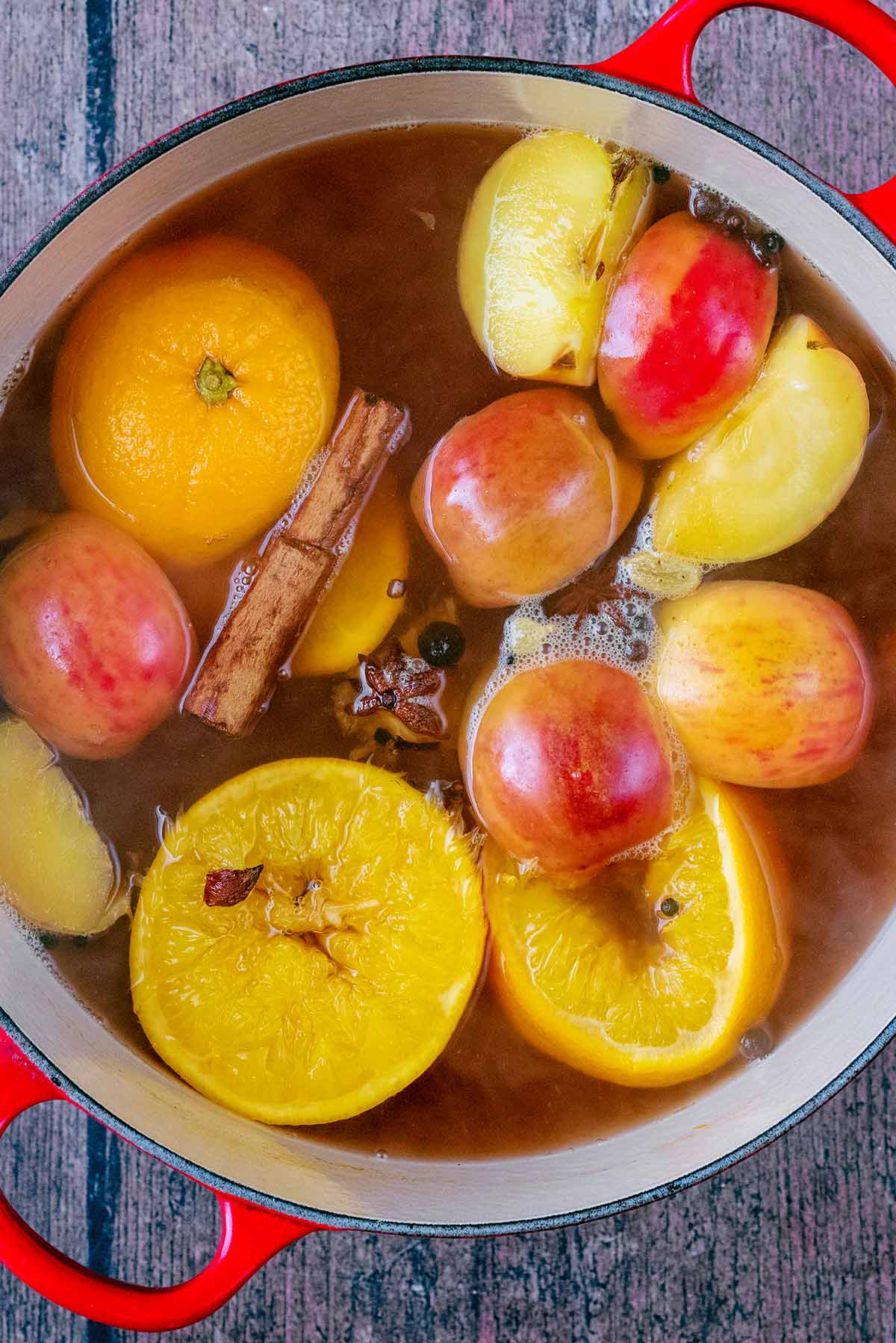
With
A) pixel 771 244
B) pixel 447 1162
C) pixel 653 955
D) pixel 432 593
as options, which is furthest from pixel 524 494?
pixel 447 1162

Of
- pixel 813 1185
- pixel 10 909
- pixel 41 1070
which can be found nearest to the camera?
pixel 41 1070

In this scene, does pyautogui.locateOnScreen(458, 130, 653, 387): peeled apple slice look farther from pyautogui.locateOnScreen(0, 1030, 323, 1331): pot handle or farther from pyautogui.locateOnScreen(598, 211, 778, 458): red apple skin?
pyautogui.locateOnScreen(0, 1030, 323, 1331): pot handle

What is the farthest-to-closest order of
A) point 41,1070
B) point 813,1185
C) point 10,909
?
point 813,1185
point 10,909
point 41,1070

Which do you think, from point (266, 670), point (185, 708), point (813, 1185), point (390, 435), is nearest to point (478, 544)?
point (390, 435)

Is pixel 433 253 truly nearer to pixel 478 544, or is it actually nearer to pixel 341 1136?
pixel 478 544

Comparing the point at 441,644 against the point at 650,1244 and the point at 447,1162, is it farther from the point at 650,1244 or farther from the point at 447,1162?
the point at 650,1244

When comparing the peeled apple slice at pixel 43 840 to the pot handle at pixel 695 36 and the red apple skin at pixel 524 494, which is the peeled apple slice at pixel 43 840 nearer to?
the red apple skin at pixel 524 494

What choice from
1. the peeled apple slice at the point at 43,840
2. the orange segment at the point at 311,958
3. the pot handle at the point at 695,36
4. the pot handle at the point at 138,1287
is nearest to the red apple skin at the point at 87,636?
the peeled apple slice at the point at 43,840
